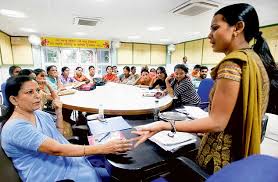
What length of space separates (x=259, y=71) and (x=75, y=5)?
4031mm

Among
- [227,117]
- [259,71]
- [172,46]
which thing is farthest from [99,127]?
[172,46]

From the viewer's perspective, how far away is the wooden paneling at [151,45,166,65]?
34.7ft

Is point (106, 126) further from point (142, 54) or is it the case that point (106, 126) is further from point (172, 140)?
point (142, 54)

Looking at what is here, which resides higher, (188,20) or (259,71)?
(188,20)

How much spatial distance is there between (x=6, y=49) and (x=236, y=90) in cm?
872

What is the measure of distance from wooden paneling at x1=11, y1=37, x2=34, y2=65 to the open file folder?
8.23 metres

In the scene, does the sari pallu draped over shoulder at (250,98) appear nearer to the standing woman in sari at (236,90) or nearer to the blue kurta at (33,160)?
the standing woman in sari at (236,90)

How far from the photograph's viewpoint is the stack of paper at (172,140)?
1.05 meters

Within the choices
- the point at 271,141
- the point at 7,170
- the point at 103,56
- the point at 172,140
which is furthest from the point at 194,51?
the point at 7,170

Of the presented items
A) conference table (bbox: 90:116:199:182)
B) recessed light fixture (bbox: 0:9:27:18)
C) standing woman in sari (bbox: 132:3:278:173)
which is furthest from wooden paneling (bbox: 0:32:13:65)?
standing woman in sari (bbox: 132:3:278:173)

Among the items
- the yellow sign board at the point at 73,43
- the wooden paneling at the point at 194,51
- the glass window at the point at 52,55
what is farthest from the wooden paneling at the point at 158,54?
the glass window at the point at 52,55

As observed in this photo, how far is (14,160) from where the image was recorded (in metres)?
1.01

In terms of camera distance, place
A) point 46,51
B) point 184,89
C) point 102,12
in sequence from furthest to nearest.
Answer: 1. point 46,51
2. point 102,12
3. point 184,89

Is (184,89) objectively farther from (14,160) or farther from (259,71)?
(14,160)
